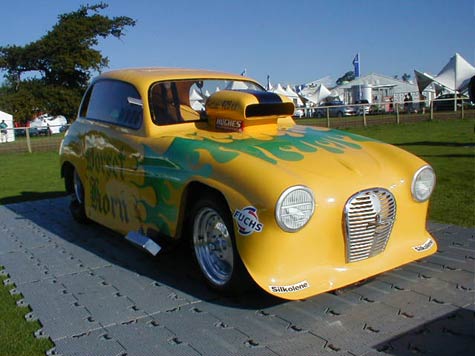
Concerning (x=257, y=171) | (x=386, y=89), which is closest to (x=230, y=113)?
(x=257, y=171)

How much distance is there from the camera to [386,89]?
5247 centimetres

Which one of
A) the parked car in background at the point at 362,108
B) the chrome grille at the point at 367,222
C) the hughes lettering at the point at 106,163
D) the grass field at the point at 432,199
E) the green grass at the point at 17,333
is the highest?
the parked car in background at the point at 362,108

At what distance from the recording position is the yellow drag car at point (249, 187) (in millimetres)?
3127

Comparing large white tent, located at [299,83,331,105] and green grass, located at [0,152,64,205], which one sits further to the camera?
large white tent, located at [299,83,331,105]

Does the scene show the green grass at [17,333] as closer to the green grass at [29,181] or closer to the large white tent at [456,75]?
the green grass at [29,181]

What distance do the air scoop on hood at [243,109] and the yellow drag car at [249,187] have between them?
0.04 feet

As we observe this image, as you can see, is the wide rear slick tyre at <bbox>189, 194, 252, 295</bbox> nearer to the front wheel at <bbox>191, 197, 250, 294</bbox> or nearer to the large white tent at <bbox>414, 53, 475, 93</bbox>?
the front wheel at <bbox>191, 197, 250, 294</bbox>

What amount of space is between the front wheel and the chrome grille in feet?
2.35

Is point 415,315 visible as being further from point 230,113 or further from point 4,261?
point 4,261

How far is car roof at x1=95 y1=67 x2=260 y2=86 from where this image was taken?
466 centimetres

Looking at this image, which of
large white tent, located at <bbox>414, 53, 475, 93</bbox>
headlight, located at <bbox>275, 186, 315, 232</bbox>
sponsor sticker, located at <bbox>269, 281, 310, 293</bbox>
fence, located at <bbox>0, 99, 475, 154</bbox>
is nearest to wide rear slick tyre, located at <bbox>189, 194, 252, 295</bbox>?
sponsor sticker, located at <bbox>269, 281, 310, 293</bbox>

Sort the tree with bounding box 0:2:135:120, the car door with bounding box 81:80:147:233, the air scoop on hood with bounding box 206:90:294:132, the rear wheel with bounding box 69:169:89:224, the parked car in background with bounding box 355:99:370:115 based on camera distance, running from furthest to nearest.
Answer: the tree with bounding box 0:2:135:120, the parked car in background with bounding box 355:99:370:115, the rear wheel with bounding box 69:169:89:224, the car door with bounding box 81:80:147:233, the air scoop on hood with bounding box 206:90:294:132

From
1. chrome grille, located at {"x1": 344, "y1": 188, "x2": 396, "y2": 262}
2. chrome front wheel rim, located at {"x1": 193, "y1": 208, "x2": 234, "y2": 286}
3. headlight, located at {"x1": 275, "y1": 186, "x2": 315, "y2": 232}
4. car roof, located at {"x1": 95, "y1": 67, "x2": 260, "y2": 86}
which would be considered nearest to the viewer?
headlight, located at {"x1": 275, "y1": 186, "x2": 315, "y2": 232}

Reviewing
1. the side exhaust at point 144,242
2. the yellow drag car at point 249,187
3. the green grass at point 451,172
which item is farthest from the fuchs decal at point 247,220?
the green grass at point 451,172
